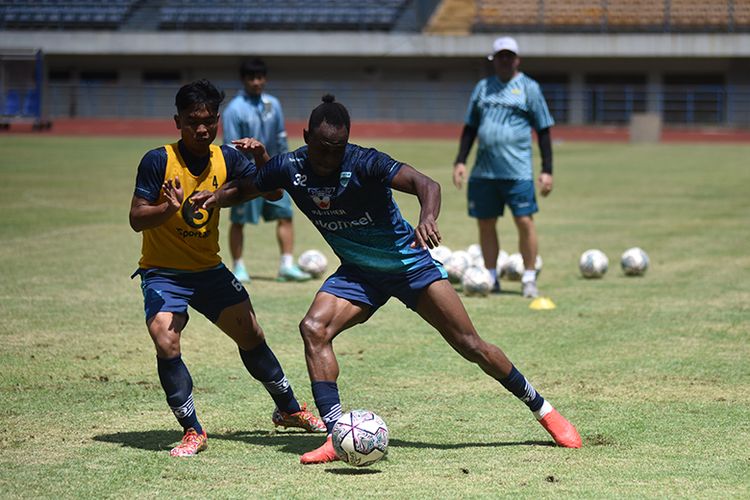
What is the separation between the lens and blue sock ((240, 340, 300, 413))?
22.6ft

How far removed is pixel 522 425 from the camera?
7.07 m

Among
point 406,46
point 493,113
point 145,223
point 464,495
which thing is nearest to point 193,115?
point 145,223

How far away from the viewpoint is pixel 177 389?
6387 millimetres

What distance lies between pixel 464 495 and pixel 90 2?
54798 mm

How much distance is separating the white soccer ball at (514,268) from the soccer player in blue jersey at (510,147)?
4.03ft

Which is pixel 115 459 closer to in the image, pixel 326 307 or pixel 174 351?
pixel 174 351

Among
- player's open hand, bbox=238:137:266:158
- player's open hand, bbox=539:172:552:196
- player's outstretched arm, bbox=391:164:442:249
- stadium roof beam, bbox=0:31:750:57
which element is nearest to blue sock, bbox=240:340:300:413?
player's open hand, bbox=238:137:266:158

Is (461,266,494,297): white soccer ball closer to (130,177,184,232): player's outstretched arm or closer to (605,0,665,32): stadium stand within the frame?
(130,177,184,232): player's outstretched arm

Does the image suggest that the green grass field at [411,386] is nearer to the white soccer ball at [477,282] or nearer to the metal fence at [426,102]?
the white soccer ball at [477,282]

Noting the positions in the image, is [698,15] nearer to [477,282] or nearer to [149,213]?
[477,282]

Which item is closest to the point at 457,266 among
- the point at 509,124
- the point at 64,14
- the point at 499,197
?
the point at 499,197

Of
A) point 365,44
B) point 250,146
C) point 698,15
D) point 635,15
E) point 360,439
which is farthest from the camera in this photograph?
point 635,15

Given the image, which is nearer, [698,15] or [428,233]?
[428,233]

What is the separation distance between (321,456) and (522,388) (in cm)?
121
